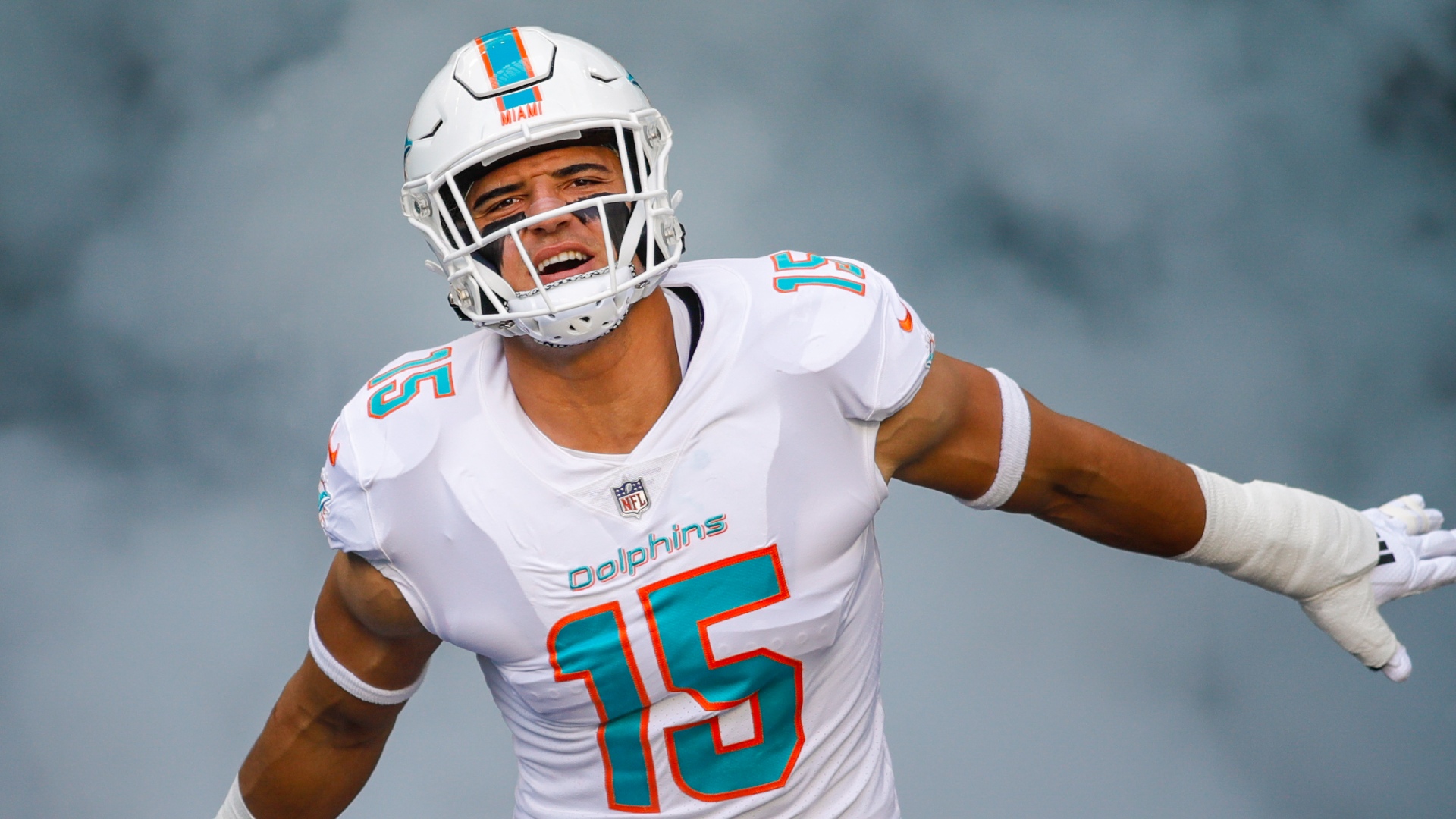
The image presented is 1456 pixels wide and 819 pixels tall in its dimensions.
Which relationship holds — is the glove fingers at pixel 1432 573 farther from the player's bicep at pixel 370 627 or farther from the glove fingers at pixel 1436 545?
the player's bicep at pixel 370 627

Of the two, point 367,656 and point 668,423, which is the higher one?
point 668,423

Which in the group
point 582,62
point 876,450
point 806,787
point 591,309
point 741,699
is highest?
point 582,62

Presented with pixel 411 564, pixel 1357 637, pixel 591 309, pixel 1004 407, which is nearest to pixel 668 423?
pixel 591 309

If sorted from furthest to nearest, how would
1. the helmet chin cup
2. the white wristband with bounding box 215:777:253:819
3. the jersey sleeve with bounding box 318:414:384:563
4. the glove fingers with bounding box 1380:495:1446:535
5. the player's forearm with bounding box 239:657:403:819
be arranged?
the glove fingers with bounding box 1380:495:1446:535 → the white wristband with bounding box 215:777:253:819 → the player's forearm with bounding box 239:657:403:819 → the jersey sleeve with bounding box 318:414:384:563 → the helmet chin cup

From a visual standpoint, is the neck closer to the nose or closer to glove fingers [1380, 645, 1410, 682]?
the nose

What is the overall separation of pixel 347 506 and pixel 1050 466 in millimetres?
944

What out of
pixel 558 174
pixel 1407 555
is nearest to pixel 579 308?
pixel 558 174

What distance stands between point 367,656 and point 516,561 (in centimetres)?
39

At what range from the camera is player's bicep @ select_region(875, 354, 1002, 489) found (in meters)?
2.13

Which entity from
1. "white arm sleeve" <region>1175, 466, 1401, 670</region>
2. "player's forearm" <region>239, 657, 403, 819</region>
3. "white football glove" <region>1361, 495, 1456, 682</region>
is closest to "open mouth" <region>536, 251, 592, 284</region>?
"player's forearm" <region>239, 657, 403, 819</region>

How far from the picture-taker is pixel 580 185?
2.01m

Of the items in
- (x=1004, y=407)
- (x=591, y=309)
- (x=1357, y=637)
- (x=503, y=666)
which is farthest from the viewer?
(x=1357, y=637)

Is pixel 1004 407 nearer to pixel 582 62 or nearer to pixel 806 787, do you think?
pixel 806 787

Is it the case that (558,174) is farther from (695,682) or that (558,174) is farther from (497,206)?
(695,682)
